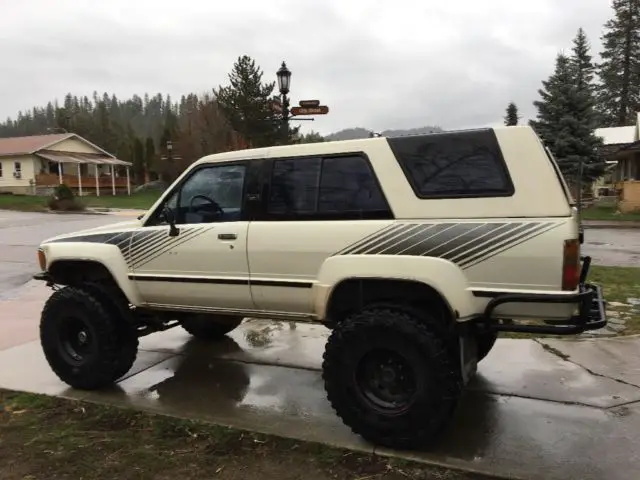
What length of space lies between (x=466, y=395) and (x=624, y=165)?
3336cm

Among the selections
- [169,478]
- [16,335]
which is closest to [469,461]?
[169,478]

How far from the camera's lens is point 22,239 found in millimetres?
17938

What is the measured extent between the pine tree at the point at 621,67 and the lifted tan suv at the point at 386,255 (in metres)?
55.5

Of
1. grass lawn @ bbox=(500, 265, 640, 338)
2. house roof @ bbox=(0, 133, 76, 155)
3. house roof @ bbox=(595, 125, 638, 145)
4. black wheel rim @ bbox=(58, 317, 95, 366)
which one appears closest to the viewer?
black wheel rim @ bbox=(58, 317, 95, 366)

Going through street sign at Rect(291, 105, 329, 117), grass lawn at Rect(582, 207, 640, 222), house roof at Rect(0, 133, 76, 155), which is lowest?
grass lawn at Rect(582, 207, 640, 222)

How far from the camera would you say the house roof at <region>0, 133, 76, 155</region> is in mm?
45969

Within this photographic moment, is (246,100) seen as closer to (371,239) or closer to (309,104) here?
(309,104)

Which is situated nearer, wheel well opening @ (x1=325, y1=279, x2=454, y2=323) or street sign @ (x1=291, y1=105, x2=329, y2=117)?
wheel well opening @ (x1=325, y1=279, x2=454, y2=323)

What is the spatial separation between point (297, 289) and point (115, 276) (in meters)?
1.74

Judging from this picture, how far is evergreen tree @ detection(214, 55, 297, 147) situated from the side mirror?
33.7m

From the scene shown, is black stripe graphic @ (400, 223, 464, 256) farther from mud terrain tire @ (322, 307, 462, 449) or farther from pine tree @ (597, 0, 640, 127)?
pine tree @ (597, 0, 640, 127)

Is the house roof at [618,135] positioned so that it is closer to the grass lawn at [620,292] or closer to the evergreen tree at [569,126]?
the evergreen tree at [569,126]

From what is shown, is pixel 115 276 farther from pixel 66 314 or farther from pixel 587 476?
pixel 587 476

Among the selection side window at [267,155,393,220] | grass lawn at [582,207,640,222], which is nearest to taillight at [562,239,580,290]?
side window at [267,155,393,220]
